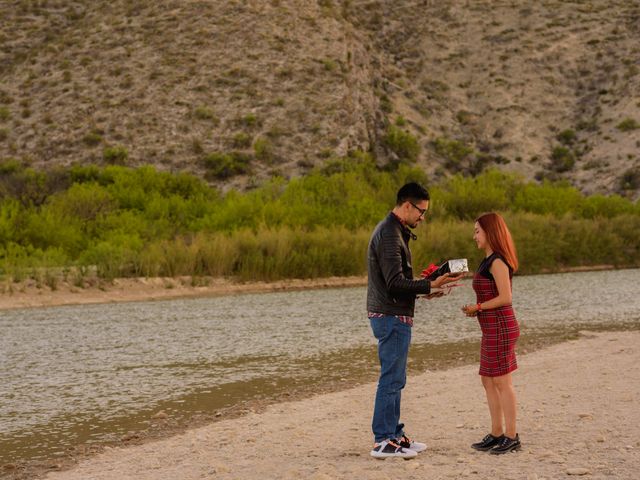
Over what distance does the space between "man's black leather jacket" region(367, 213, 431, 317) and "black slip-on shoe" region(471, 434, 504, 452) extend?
1181 mm

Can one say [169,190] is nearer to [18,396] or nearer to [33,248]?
[33,248]

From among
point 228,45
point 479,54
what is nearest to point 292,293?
point 228,45

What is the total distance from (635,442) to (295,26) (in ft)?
196

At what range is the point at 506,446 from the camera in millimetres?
7250

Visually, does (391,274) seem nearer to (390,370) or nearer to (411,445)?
(390,370)

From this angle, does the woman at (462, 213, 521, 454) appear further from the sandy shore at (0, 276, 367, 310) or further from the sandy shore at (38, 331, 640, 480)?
the sandy shore at (0, 276, 367, 310)

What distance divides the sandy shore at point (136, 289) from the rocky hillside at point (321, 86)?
1839 centimetres

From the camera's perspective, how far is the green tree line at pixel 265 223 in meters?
34.8

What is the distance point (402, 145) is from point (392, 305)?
55.1 metres

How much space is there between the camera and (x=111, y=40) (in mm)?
63375

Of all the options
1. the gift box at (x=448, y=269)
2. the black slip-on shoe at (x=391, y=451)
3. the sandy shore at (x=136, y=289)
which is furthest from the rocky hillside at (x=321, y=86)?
the black slip-on shoe at (x=391, y=451)

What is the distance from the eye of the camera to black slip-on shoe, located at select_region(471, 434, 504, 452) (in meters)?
7.35

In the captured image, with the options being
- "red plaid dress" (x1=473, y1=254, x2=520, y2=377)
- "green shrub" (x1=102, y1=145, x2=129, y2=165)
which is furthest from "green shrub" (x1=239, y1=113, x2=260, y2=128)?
"red plaid dress" (x1=473, y1=254, x2=520, y2=377)

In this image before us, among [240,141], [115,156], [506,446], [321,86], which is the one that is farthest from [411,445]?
[321,86]
